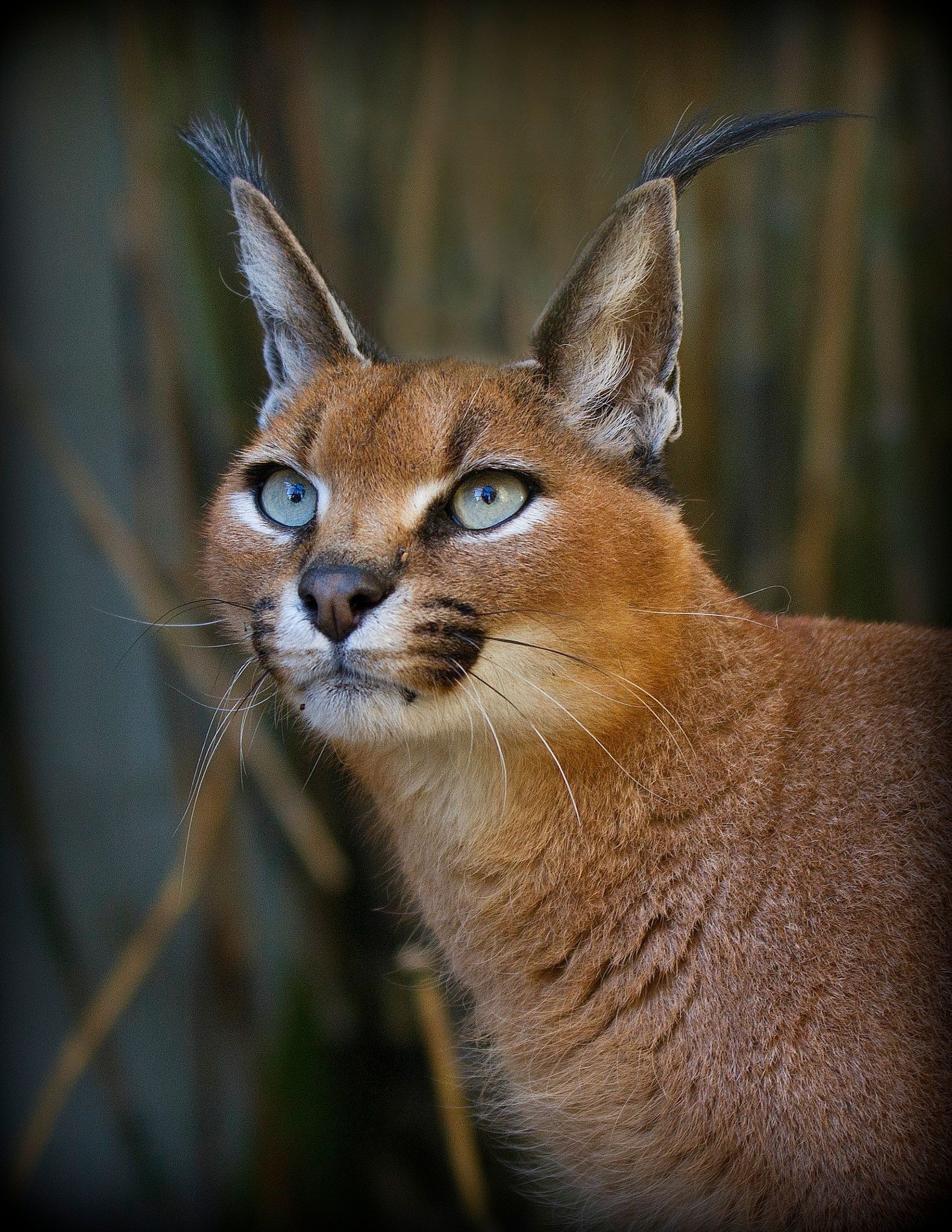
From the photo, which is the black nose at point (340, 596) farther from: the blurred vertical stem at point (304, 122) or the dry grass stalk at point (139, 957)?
the dry grass stalk at point (139, 957)

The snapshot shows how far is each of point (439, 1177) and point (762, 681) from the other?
1.76 m

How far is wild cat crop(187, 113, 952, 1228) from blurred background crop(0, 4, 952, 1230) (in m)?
0.54

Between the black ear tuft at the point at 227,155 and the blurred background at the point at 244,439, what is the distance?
428 mm

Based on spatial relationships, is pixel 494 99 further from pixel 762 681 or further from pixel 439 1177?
pixel 439 1177

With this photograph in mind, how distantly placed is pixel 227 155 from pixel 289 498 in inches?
22.5

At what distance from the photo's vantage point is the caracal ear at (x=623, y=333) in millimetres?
1369

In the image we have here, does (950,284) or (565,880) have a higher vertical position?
(950,284)

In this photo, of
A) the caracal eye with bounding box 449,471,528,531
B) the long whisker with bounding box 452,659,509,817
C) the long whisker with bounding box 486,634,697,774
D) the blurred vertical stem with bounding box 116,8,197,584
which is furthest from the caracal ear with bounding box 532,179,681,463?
the blurred vertical stem with bounding box 116,8,197,584

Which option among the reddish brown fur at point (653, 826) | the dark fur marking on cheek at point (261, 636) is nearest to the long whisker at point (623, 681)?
the reddish brown fur at point (653, 826)

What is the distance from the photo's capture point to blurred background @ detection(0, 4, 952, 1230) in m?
2.09

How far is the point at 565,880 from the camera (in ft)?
4.90

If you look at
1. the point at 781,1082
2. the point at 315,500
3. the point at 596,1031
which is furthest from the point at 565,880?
the point at 315,500

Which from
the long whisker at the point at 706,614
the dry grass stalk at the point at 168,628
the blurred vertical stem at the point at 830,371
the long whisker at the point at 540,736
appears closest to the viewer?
the long whisker at the point at 540,736

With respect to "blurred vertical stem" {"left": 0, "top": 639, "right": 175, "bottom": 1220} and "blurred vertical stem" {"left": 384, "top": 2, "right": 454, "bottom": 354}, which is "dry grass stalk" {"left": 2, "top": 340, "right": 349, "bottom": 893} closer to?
"blurred vertical stem" {"left": 0, "top": 639, "right": 175, "bottom": 1220}
